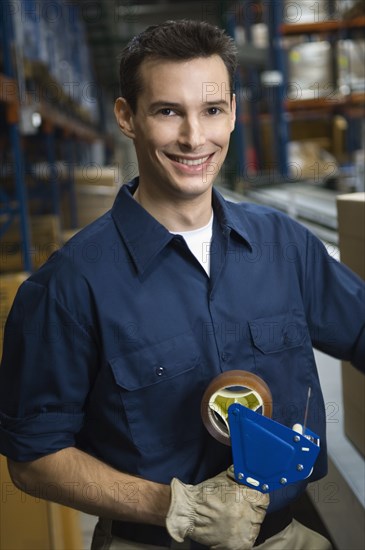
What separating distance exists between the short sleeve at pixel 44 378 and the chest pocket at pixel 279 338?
1.25ft

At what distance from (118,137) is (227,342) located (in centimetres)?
2169

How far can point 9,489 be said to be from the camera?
2113mm

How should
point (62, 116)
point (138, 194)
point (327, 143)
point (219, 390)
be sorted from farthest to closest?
1. point (327, 143)
2. point (62, 116)
3. point (138, 194)
4. point (219, 390)

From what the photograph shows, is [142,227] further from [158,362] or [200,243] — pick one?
[158,362]

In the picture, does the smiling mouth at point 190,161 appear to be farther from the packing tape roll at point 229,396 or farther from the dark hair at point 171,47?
the packing tape roll at point 229,396

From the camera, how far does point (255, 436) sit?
1227mm

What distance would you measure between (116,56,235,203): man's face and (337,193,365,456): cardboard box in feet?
1.66

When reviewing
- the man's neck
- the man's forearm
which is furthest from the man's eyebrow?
the man's forearm

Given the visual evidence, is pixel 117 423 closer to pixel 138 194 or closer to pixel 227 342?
pixel 227 342

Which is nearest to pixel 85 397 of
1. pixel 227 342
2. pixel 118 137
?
pixel 227 342

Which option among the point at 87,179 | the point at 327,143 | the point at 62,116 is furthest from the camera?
the point at 327,143

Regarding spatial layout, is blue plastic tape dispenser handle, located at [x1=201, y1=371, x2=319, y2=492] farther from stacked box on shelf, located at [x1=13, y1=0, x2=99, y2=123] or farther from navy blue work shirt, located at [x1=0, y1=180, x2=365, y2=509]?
stacked box on shelf, located at [x1=13, y1=0, x2=99, y2=123]

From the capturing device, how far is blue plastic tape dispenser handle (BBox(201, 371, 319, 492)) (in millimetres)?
1226

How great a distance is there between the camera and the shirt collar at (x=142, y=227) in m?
1.49
